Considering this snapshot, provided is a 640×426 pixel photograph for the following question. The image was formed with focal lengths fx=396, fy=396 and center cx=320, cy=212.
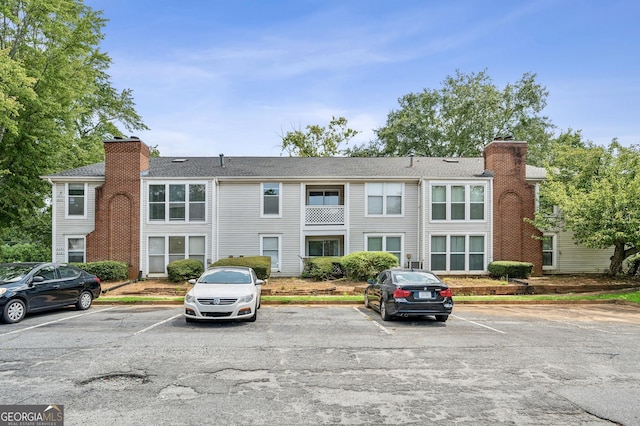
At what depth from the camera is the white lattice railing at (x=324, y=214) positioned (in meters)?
22.0

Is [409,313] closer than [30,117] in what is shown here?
Yes

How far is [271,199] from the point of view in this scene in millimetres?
22000

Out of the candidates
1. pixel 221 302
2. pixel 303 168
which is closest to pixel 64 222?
pixel 303 168

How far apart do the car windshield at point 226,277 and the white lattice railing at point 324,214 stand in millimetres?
10328

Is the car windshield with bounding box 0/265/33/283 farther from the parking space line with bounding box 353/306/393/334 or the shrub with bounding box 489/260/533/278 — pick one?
the shrub with bounding box 489/260/533/278

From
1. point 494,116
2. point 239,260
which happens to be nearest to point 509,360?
point 239,260

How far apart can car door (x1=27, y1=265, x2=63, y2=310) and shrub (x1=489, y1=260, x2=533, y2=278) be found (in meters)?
18.9

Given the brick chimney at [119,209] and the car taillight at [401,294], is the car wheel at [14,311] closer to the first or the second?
the car taillight at [401,294]

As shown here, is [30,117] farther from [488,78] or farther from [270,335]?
[488,78]

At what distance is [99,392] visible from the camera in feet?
17.6

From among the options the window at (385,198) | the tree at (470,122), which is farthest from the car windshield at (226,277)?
the tree at (470,122)

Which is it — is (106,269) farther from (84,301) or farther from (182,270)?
(84,301)

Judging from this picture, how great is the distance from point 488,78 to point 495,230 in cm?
2785

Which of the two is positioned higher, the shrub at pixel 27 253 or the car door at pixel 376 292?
the car door at pixel 376 292
